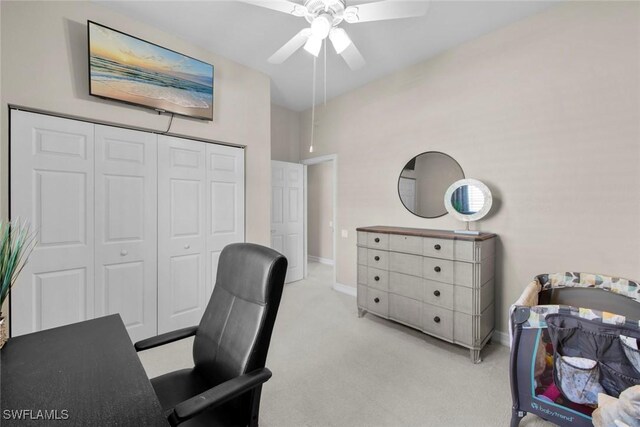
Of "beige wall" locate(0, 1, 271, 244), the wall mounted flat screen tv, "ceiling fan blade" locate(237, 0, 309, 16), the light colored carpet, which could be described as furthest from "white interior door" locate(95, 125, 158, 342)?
"ceiling fan blade" locate(237, 0, 309, 16)

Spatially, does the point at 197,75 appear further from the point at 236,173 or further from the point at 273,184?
the point at 273,184

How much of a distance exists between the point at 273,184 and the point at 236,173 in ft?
4.07

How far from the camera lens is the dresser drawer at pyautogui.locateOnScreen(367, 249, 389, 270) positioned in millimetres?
2852

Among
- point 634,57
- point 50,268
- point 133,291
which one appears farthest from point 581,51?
point 50,268

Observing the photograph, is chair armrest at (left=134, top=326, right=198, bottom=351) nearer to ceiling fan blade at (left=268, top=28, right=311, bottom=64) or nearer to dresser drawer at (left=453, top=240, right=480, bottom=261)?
ceiling fan blade at (left=268, top=28, right=311, bottom=64)

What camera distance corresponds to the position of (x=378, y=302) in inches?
115

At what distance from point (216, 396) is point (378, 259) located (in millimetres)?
2253

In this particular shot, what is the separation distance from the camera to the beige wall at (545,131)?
1.99m

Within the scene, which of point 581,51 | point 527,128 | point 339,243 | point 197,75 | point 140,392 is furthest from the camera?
point 339,243

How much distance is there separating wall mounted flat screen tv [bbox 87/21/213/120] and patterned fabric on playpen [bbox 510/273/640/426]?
3.15 metres

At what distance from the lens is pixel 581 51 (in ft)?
6.97

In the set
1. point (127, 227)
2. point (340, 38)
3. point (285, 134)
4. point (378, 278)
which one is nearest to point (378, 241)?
point (378, 278)

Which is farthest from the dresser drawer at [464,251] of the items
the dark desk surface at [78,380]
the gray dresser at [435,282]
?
the dark desk surface at [78,380]

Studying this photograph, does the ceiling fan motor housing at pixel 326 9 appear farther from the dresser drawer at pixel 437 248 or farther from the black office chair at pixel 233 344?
the dresser drawer at pixel 437 248
